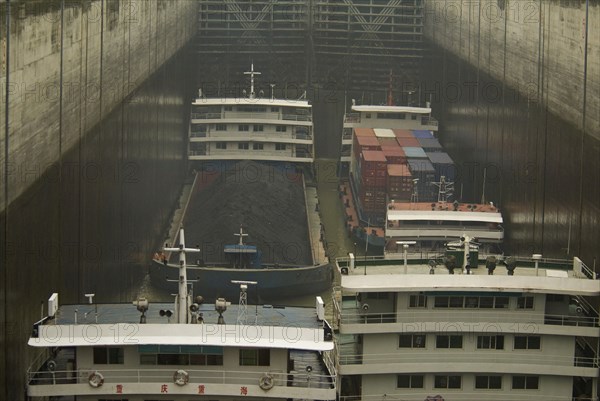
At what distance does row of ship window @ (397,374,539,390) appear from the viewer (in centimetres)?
1927

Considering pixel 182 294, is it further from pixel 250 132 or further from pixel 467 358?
pixel 250 132

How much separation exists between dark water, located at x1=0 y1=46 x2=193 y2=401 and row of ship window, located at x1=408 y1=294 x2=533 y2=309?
489 cm

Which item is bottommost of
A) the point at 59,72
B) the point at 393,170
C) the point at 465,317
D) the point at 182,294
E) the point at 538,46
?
the point at 465,317

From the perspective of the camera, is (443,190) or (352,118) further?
(352,118)

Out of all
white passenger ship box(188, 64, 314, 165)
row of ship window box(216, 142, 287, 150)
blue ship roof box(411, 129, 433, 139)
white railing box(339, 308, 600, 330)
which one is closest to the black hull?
Result: white railing box(339, 308, 600, 330)

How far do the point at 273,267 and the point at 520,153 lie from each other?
7.54 metres

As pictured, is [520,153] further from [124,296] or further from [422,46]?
[422,46]

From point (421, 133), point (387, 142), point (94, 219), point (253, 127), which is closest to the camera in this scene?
point (94, 219)

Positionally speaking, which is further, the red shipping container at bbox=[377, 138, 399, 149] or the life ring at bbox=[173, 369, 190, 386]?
the red shipping container at bbox=[377, 138, 399, 149]

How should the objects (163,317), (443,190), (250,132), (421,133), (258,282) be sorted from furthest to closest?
(421,133)
(250,132)
(443,190)
(258,282)
(163,317)

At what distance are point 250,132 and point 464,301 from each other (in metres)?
21.3

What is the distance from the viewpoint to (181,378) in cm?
1675

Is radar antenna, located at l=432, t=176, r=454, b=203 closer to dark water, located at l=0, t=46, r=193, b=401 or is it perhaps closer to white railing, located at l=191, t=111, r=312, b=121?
dark water, located at l=0, t=46, r=193, b=401

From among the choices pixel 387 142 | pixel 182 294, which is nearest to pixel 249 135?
pixel 387 142
